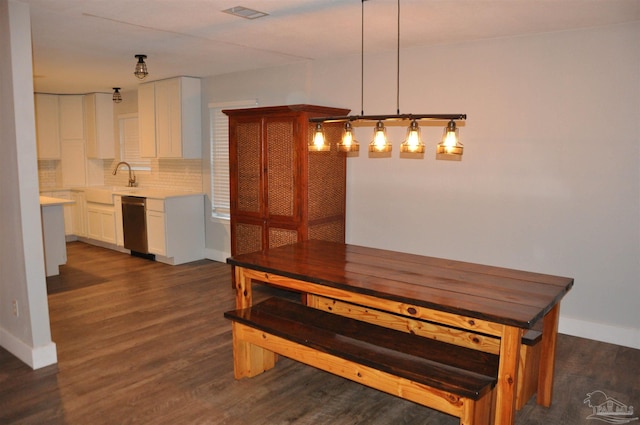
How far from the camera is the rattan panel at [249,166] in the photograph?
16.5 ft

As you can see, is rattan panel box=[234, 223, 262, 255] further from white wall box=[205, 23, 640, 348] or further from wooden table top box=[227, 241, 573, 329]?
wooden table top box=[227, 241, 573, 329]

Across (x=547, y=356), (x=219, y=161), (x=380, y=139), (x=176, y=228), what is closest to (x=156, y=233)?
(x=176, y=228)

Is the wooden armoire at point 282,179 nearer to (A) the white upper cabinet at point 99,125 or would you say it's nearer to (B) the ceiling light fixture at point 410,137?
(B) the ceiling light fixture at point 410,137

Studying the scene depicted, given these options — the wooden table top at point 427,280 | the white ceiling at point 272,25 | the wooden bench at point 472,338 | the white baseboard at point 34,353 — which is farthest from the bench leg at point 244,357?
the white ceiling at point 272,25

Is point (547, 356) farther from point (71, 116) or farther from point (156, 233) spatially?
point (71, 116)

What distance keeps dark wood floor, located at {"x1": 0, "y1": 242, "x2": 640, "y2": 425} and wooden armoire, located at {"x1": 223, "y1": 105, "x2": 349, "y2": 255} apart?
104 cm

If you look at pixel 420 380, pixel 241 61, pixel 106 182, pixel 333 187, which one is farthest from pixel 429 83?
pixel 106 182

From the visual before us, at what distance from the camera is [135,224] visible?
6.66 metres

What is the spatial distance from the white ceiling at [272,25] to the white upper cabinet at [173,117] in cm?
102

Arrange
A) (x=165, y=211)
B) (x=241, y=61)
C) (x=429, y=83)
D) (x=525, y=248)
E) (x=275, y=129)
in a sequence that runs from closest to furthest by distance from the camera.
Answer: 1. (x=525, y=248)
2. (x=429, y=83)
3. (x=275, y=129)
4. (x=241, y=61)
5. (x=165, y=211)

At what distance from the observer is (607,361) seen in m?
3.54

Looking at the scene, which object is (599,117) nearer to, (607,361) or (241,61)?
(607,361)

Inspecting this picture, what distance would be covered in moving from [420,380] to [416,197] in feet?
8.57

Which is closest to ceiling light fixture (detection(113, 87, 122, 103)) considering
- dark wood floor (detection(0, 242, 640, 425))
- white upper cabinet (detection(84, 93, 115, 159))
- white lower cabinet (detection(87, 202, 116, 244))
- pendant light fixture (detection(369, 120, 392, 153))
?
white upper cabinet (detection(84, 93, 115, 159))
